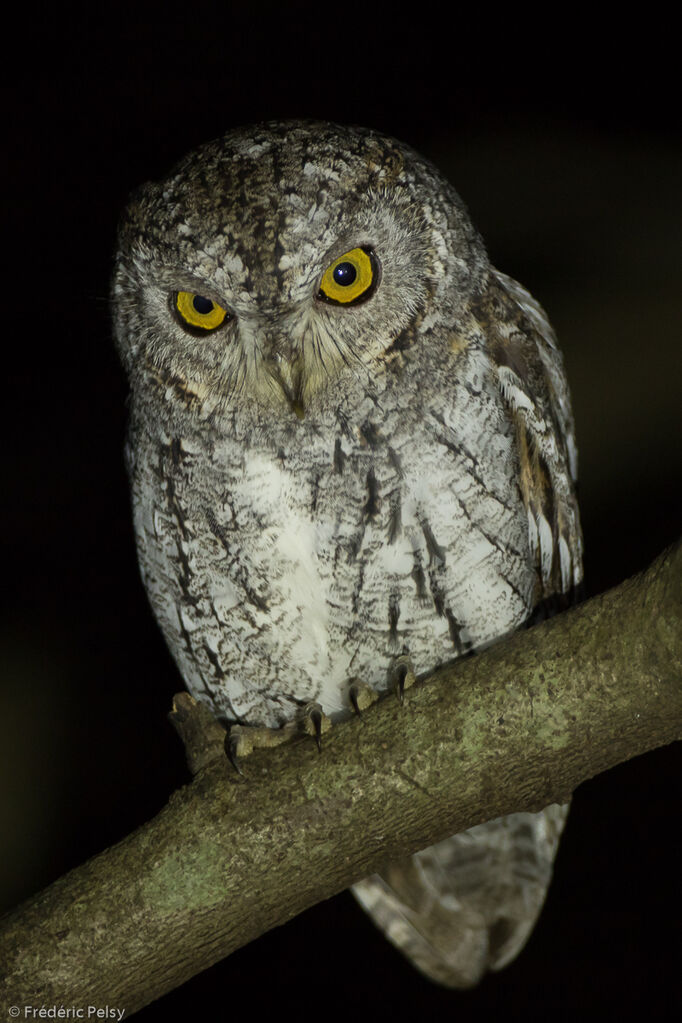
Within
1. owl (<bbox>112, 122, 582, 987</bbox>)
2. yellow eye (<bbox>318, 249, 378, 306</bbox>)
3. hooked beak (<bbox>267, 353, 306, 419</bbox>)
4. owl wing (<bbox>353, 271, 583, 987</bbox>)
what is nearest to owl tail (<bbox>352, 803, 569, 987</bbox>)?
owl wing (<bbox>353, 271, 583, 987</bbox>)

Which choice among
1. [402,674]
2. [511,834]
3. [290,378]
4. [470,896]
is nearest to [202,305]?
[290,378]

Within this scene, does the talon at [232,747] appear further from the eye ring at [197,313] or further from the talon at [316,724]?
the eye ring at [197,313]

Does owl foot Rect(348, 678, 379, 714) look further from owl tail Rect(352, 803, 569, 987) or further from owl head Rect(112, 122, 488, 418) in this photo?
owl tail Rect(352, 803, 569, 987)

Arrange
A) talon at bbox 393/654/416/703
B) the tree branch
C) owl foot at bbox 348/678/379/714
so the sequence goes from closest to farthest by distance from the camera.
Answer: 1. the tree branch
2. talon at bbox 393/654/416/703
3. owl foot at bbox 348/678/379/714

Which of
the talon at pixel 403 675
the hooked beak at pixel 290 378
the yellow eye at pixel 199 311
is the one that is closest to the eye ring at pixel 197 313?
the yellow eye at pixel 199 311

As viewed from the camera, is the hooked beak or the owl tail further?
Result: the owl tail

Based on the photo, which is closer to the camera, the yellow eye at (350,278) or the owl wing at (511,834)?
the yellow eye at (350,278)
